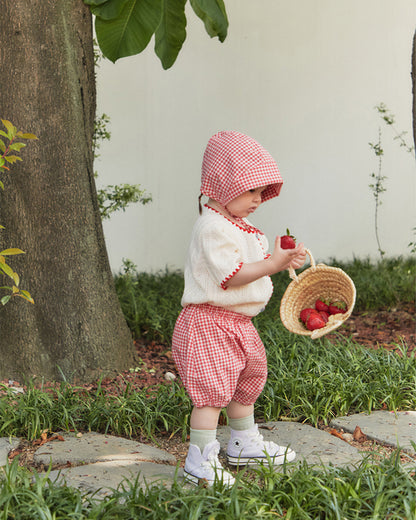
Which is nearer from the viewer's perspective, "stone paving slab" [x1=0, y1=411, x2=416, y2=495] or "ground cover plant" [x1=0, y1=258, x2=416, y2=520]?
"ground cover plant" [x1=0, y1=258, x2=416, y2=520]

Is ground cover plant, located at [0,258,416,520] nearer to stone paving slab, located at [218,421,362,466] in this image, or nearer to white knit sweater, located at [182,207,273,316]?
stone paving slab, located at [218,421,362,466]

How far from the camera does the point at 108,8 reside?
344cm

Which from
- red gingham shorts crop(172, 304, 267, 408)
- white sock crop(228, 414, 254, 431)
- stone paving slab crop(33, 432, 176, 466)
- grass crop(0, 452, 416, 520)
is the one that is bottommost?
stone paving slab crop(33, 432, 176, 466)

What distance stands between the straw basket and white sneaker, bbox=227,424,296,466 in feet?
1.52

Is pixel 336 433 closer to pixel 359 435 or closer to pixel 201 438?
pixel 359 435

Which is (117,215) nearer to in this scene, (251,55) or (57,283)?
(251,55)

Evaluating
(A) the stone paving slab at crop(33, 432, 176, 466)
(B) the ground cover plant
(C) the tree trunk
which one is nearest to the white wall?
(B) the ground cover plant

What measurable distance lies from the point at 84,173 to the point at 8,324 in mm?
929

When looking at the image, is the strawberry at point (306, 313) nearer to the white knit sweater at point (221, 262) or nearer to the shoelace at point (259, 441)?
the white knit sweater at point (221, 262)

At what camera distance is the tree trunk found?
11.5ft

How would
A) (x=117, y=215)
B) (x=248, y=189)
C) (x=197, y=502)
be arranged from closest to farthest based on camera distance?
(x=197, y=502), (x=248, y=189), (x=117, y=215)

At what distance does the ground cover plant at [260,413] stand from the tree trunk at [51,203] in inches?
8.7

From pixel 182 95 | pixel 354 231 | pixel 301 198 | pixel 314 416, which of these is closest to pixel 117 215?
pixel 182 95

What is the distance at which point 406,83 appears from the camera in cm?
704
